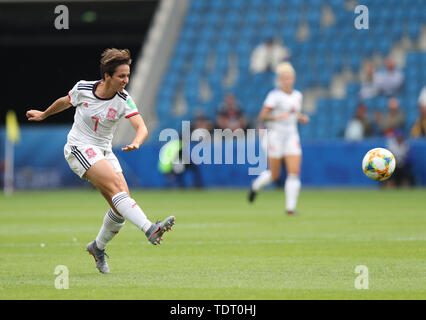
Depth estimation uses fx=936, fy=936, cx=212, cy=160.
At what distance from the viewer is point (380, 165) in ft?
40.7

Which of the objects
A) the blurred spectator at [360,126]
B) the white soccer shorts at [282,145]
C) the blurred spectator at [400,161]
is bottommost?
the white soccer shorts at [282,145]

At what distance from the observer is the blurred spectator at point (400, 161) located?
24.4 m

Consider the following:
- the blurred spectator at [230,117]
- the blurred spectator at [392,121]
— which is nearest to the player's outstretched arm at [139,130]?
the blurred spectator at [392,121]

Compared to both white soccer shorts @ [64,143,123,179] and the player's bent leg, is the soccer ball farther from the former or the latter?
white soccer shorts @ [64,143,123,179]

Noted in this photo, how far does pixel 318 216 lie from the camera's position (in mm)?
15359

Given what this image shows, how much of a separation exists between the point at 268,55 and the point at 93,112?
20.8 metres

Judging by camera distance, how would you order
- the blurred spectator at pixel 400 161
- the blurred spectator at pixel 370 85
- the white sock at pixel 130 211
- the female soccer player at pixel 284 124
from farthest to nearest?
the blurred spectator at pixel 370 85 → the blurred spectator at pixel 400 161 → the female soccer player at pixel 284 124 → the white sock at pixel 130 211

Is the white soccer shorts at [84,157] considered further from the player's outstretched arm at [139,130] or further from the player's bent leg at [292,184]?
the player's bent leg at [292,184]

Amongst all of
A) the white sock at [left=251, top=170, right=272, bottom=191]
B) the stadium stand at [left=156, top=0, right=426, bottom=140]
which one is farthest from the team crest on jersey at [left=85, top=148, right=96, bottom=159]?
the stadium stand at [left=156, top=0, right=426, bottom=140]

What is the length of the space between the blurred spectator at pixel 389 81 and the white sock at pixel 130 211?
19.4 metres

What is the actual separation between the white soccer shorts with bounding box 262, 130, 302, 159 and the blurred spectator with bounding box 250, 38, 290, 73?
13.0m
